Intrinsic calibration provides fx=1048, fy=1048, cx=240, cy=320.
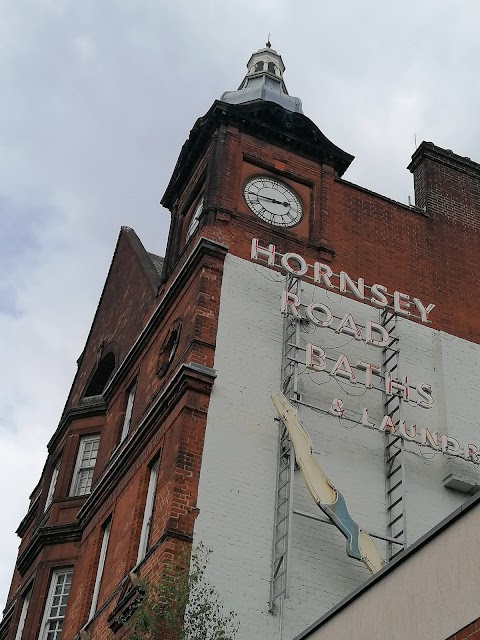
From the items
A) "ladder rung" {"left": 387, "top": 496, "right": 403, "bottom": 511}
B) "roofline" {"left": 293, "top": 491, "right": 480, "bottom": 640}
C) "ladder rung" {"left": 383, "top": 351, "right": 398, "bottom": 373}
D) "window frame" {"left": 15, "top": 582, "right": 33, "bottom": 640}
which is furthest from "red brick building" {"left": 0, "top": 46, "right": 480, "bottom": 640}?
"roofline" {"left": 293, "top": 491, "right": 480, "bottom": 640}

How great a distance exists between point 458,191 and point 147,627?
17613mm

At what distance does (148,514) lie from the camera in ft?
74.7

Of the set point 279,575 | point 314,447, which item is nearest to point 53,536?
point 314,447

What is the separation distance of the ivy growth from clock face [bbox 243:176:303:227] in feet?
34.5

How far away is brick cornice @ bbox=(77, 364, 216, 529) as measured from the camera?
2267cm

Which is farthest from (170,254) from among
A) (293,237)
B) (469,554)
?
(469,554)

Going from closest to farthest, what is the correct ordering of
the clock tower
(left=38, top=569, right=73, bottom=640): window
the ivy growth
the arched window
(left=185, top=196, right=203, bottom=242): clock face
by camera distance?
the ivy growth < (left=38, top=569, right=73, bottom=640): window < the clock tower < (left=185, top=196, right=203, bottom=242): clock face < the arched window

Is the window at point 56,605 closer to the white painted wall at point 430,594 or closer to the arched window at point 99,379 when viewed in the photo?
the arched window at point 99,379

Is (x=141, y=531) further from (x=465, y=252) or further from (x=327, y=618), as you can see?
(x=465, y=252)

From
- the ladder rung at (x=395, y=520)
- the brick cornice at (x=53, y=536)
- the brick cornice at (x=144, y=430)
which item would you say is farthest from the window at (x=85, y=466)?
the ladder rung at (x=395, y=520)

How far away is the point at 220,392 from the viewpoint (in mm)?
22891

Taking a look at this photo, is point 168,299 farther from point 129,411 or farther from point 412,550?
point 412,550

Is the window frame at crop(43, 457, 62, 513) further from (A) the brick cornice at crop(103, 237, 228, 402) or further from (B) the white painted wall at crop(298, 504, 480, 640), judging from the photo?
(B) the white painted wall at crop(298, 504, 480, 640)

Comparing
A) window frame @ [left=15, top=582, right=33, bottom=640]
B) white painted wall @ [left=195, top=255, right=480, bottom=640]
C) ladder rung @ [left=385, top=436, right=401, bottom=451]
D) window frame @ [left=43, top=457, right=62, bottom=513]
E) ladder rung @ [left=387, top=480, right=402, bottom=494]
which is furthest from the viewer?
window frame @ [left=43, top=457, right=62, bottom=513]
